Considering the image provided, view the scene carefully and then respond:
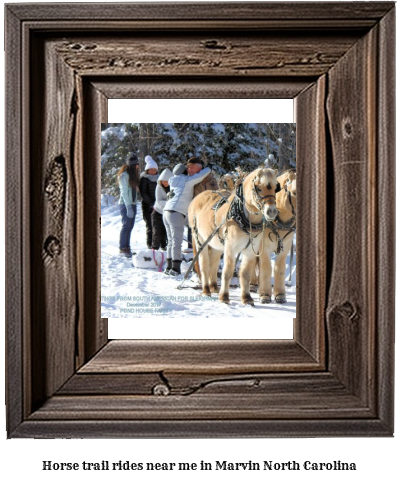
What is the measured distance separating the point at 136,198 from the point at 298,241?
376mm

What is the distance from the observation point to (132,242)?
4.22ft

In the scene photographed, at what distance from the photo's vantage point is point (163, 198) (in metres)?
1.29

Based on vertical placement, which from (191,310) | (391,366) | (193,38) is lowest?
(391,366)

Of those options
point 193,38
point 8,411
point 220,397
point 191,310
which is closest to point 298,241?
point 191,310

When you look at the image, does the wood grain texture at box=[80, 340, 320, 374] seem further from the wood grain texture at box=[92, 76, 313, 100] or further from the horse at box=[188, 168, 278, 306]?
the wood grain texture at box=[92, 76, 313, 100]

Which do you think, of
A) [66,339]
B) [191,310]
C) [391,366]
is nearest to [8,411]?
[66,339]

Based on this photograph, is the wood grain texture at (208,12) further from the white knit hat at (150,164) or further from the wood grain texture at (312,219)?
the white knit hat at (150,164)

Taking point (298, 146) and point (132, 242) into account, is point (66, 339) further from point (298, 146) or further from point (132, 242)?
point (298, 146)

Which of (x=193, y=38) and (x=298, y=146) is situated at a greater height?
(x=193, y=38)

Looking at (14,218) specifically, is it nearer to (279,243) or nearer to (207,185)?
(207,185)

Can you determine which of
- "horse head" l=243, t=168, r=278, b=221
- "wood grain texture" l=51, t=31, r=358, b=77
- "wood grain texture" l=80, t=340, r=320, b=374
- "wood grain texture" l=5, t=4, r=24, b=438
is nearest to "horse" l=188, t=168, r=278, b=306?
"horse head" l=243, t=168, r=278, b=221

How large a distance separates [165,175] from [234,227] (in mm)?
197

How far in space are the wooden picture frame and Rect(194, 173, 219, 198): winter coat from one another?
0.61 ft

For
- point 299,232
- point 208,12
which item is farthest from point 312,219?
point 208,12
